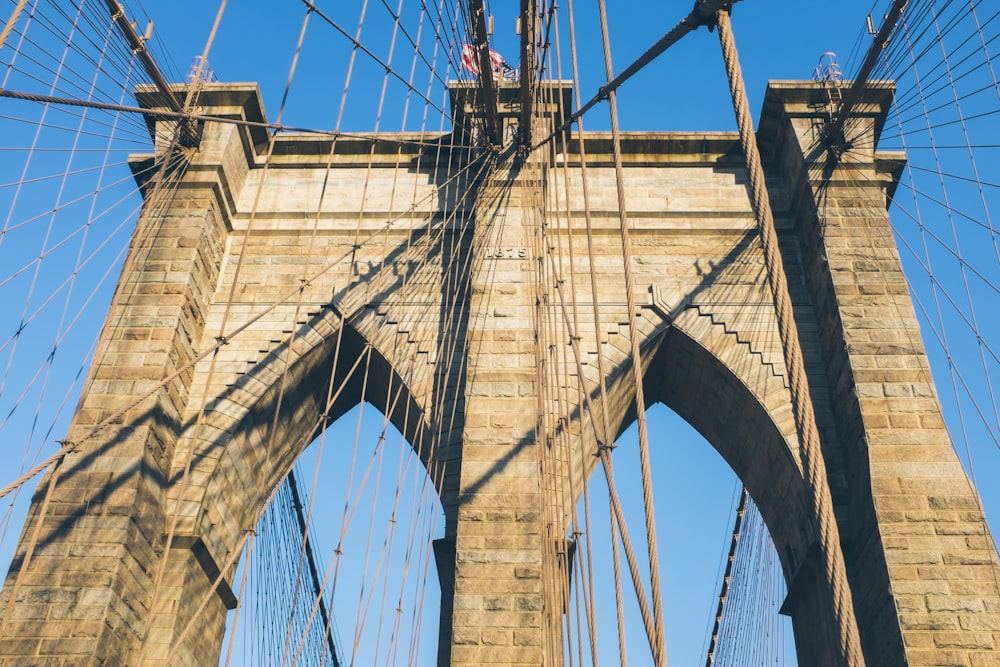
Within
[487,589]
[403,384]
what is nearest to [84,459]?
[403,384]

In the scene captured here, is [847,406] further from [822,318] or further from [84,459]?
[84,459]

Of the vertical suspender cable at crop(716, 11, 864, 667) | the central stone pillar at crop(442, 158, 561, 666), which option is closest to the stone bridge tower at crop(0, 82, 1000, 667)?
the central stone pillar at crop(442, 158, 561, 666)

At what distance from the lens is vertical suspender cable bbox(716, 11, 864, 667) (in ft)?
20.2

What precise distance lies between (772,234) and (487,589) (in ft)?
20.4

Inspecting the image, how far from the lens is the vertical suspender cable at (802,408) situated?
616cm

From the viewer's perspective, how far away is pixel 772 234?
23.2ft

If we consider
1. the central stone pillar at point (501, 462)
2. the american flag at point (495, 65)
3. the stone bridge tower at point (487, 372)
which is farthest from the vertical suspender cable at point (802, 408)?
the american flag at point (495, 65)

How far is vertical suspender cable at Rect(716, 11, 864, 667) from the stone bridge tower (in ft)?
14.6

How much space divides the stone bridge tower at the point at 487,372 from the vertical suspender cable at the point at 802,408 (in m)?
4.45

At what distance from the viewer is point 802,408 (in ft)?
21.9

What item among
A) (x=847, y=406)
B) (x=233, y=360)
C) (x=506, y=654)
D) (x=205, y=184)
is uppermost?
(x=205, y=184)

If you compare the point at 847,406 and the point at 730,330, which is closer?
the point at 847,406

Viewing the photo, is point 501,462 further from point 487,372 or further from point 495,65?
point 495,65

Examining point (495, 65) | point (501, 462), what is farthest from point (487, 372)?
point (495, 65)
